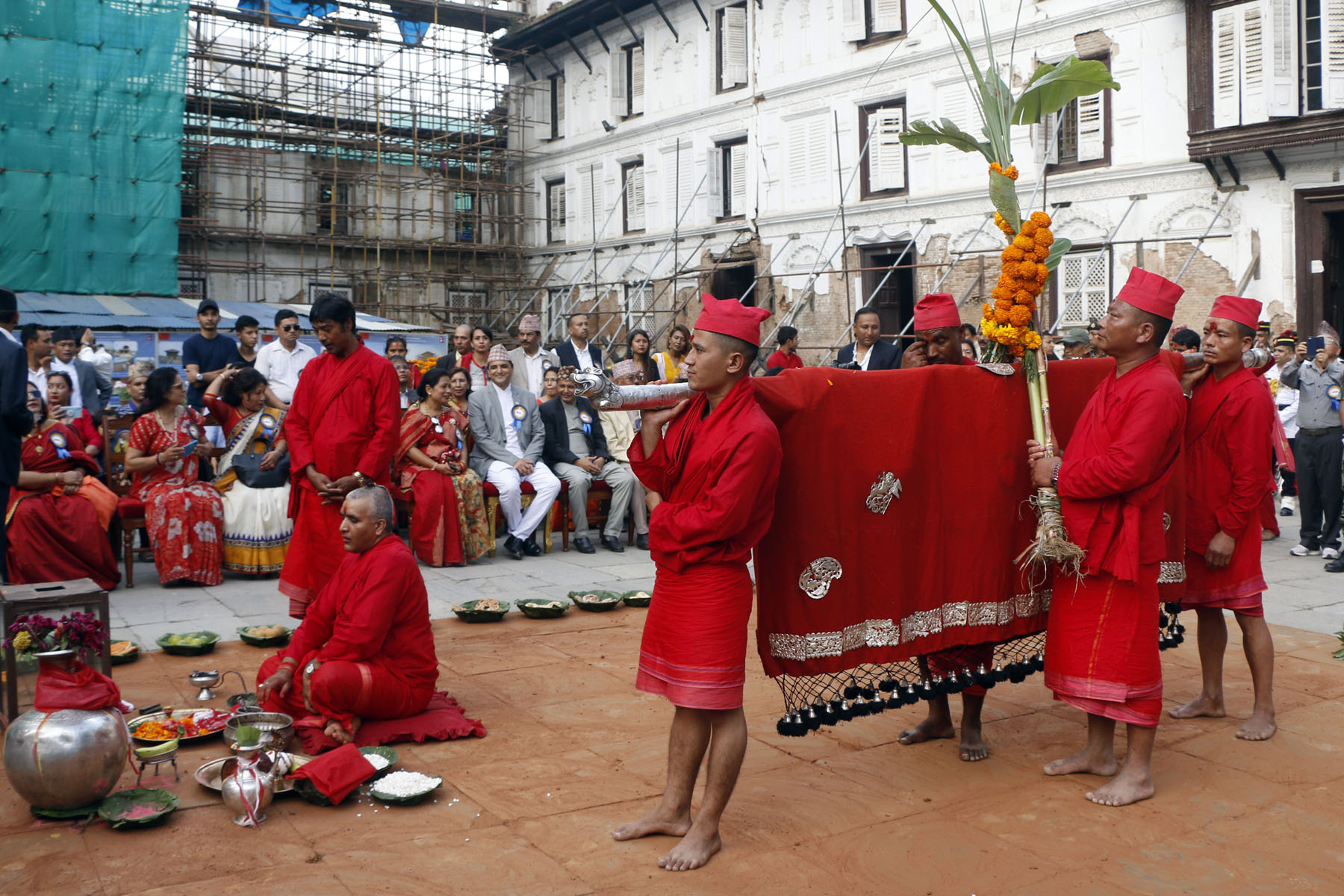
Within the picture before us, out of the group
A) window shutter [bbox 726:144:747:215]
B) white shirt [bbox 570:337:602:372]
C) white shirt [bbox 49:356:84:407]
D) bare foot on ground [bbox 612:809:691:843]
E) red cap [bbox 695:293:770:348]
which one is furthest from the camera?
window shutter [bbox 726:144:747:215]

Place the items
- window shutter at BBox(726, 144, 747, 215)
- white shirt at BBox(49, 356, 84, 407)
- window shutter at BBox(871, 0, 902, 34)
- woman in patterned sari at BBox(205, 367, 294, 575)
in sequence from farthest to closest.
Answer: window shutter at BBox(726, 144, 747, 215) → window shutter at BBox(871, 0, 902, 34) → white shirt at BBox(49, 356, 84, 407) → woman in patterned sari at BBox(205, 367, 294, 575)

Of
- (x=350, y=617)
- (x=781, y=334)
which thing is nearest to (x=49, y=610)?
(x=350, y=617)

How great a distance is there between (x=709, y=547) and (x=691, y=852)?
94cm

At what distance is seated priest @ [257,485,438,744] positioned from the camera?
4602mm

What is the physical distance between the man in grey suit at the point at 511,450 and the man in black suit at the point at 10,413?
13.4 ft

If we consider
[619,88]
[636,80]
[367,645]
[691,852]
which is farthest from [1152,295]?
[619,88]

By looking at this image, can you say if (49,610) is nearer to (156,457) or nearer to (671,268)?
(156,457)

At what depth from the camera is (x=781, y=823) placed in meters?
3.92

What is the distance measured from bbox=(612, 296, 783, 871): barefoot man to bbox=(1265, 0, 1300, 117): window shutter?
13.8m

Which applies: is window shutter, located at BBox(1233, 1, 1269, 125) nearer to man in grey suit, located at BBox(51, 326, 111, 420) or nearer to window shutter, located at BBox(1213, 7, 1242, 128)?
window shutter, located at BBox(1213, 7, 1242, 128)

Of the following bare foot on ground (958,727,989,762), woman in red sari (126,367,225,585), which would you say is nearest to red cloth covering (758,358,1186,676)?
bare foot on ground (958,727,989,762)

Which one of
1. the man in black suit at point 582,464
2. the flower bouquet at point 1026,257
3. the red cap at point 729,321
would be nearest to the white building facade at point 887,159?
the man in black suit at point 582,464

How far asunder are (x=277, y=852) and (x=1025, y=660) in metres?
2.99

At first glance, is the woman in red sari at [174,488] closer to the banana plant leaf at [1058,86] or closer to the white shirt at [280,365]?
the white shirt at [280,365]
